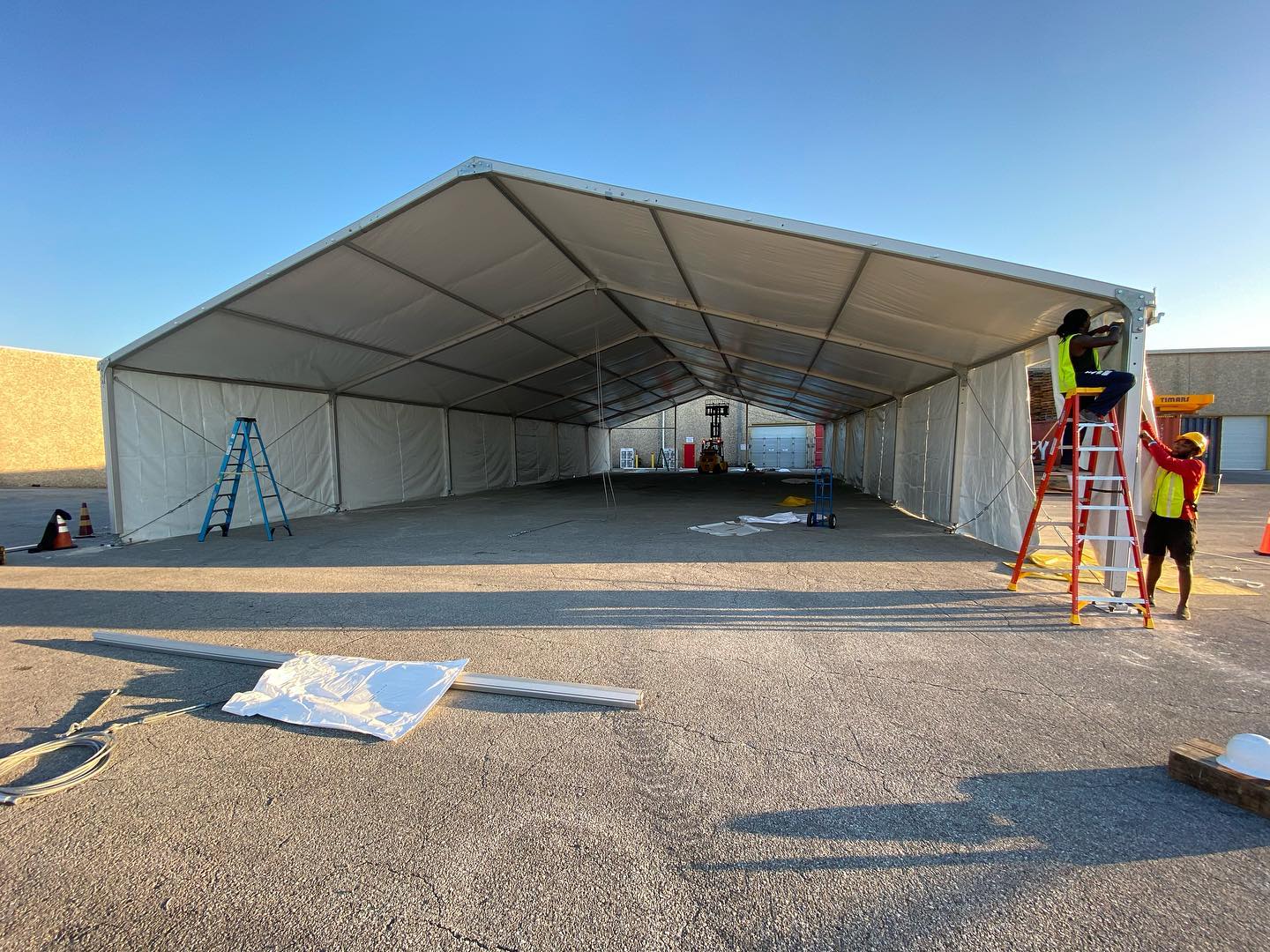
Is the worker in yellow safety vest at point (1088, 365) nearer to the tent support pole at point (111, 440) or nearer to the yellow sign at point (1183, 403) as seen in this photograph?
the tent support pole at point (111, 440)

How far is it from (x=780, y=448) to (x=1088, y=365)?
30.7 meters

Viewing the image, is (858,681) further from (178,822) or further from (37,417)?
(37,417)

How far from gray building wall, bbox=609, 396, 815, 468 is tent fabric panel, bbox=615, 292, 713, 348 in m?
20.7

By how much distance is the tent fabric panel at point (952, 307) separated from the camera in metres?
5.77

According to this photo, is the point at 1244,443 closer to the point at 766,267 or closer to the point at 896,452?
the point at 896,452

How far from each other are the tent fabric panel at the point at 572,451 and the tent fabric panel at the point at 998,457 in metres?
20.0

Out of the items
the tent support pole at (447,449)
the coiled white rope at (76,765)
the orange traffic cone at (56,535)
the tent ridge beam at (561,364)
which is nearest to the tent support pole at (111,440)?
the orange traffic cone at (56,535)

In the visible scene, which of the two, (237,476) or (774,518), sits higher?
(237,476)

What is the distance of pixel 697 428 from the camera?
37906mm

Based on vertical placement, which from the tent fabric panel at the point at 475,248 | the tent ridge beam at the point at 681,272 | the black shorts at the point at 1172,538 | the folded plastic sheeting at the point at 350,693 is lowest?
the folded plastic sheeting at the point at 350,693

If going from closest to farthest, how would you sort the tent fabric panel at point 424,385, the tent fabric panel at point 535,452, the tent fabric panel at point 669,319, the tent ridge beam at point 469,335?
1. the tent ridge beam at point 469,335
2. the tent fabric panel at point 669,319
3. the tent fabric panel at point 424,385
4. the tent fabric panel at point 535,452

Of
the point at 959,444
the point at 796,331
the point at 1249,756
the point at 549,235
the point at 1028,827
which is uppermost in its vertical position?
the point at 549,235

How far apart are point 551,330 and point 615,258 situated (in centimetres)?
467

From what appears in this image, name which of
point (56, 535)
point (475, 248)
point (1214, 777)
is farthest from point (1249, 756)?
point (56, 535)
